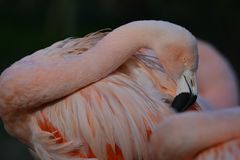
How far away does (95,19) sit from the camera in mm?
10367

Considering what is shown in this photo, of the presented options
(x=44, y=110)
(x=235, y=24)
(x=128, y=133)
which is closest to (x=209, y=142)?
(x=128, y=133)

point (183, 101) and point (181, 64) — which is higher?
point (181, 64)

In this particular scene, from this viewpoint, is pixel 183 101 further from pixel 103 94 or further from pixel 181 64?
pixel 103 94

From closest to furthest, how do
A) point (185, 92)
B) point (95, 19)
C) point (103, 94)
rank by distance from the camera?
point (185, 92) < point (103, 94) < point (95, 19)

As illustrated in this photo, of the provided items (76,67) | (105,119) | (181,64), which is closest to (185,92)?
(181,64)

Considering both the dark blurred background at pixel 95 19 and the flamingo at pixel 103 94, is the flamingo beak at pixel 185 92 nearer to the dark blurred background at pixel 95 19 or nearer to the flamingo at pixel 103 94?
the flamingo at pixel 103 94

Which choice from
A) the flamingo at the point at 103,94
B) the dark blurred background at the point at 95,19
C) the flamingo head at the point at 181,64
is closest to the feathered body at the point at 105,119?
the flamingo at the point at 103,94

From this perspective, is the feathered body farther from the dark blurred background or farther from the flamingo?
the dark blurred background

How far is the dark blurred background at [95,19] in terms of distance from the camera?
909 centimetres

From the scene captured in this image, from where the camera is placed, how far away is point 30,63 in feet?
12.4

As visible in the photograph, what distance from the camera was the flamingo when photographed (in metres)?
3.66

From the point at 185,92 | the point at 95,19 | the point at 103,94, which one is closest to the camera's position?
the point at 185,92

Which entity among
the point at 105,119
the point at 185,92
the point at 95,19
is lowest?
the point at 95,19

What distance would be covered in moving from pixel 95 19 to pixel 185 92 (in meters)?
6.86
